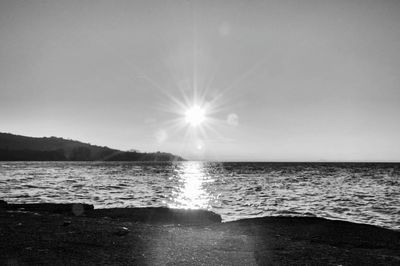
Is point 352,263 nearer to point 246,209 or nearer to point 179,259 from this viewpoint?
point 179,259

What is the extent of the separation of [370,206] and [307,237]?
19816mm

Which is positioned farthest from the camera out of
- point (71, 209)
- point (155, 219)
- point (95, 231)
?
point (71, 209)

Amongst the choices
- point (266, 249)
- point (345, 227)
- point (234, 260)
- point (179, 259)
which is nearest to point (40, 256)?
point (179, 259)

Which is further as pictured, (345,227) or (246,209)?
(246,209)

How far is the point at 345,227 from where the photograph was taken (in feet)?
67.1

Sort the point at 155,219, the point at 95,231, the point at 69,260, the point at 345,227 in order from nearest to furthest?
the point at 69,260 < the point at 95,231 < the point at 345,227 < the point at 155,219

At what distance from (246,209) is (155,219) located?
10.5 meters

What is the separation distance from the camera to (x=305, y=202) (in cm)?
3731

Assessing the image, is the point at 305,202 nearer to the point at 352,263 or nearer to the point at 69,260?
the point at 352,263

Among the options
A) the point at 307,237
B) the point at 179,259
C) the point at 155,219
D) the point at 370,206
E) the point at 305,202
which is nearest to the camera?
the point at 179,259

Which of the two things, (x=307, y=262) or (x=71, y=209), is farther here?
(x=71, y=209)

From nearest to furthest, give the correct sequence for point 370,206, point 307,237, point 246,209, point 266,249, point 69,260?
point 69,260
point 266,249
point 307,237
point 246,209
point 370,206

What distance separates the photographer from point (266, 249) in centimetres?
1326

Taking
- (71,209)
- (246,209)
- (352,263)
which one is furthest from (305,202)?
(352,263)
